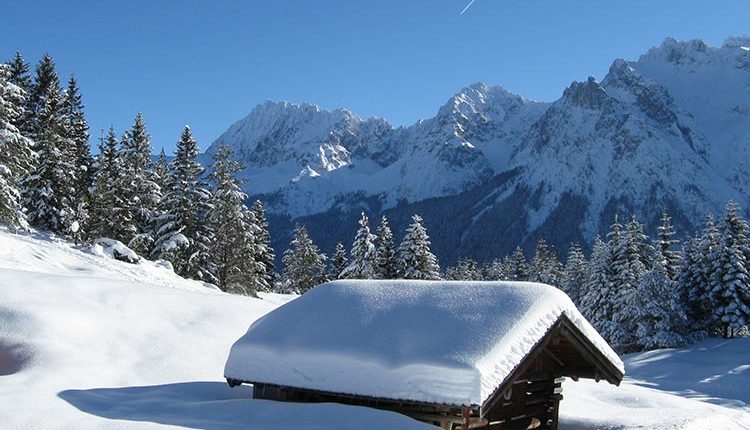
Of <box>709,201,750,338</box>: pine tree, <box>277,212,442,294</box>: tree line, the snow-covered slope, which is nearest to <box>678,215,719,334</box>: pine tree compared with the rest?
<box>709,201,750,338</box>: pine tree

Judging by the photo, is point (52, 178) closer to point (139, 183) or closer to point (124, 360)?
point (139, 183)

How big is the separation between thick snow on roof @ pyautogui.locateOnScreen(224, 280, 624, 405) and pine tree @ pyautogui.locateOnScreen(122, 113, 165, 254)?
32949mm

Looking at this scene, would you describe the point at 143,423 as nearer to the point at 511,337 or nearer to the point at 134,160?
the point at 511,337

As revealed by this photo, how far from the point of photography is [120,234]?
133 feet

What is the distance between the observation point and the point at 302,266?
5609cm

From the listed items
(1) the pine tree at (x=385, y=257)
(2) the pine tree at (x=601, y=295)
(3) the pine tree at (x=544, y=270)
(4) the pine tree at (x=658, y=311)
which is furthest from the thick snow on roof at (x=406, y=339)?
(3) the pine tree at (x=544, y=270)

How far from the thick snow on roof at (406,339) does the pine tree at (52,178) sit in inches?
1325

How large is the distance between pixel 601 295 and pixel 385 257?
1826 cm

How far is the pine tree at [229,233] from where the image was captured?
130ft

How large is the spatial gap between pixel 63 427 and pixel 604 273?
160ft

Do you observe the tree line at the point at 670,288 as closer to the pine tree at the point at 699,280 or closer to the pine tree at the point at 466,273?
the pine tree at the point at 699,280

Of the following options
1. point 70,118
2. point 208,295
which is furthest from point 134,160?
point 208,295

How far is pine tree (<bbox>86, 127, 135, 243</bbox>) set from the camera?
129 feet

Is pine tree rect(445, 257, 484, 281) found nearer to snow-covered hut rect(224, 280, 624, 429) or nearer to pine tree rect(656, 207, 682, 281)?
pine tree rect(656, 207, 682, 281)
